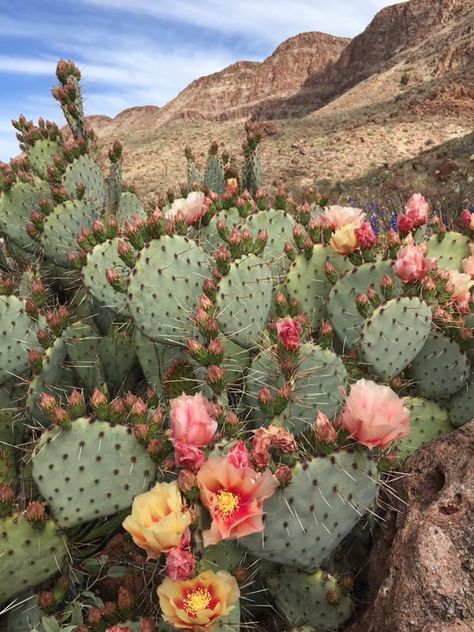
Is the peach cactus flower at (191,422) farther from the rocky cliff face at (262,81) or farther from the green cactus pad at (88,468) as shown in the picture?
the rocky cliff face at (262,81)

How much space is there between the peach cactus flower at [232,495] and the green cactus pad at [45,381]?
112 cm

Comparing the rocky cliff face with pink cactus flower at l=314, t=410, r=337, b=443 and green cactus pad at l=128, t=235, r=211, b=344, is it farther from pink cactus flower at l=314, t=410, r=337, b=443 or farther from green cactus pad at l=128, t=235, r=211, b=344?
pink cactus flower at l=314, t=410, r=337, b=443

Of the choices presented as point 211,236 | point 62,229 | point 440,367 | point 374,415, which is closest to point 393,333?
point 440,367

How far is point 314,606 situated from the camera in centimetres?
197

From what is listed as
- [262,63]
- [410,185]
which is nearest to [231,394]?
[410,185]

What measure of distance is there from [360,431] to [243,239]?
0.95 m

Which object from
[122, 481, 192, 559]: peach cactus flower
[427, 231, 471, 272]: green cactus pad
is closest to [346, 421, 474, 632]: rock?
[122, 481, 192, 559]: peach cactus flower

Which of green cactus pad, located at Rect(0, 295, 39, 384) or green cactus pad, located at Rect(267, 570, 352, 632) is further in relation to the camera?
green cactus pad, located at Rect(0, 295, 39, 384)

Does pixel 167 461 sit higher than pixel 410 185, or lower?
higher

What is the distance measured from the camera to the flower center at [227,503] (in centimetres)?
148

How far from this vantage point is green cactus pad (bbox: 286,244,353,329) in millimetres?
2811

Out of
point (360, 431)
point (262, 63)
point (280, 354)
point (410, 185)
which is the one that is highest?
point (262, 63)

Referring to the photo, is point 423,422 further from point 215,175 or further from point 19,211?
point 19,211

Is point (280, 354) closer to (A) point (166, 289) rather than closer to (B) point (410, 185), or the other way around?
(A) point (166, 289)
